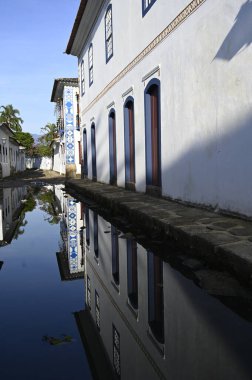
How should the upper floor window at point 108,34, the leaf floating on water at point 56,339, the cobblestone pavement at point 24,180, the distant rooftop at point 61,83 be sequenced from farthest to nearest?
the distant rooftop at point 61,83 → the cobblestone pavement at point 24,180 → the upper floor window at point 108,34 → the leaf floating on water at point 56,339

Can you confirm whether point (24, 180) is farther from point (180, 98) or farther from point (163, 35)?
point (180, 98)

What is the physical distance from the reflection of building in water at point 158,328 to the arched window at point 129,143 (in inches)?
262

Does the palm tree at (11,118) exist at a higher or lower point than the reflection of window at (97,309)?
higher

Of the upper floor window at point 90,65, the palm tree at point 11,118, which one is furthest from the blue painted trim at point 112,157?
the palm tree at point 11,118

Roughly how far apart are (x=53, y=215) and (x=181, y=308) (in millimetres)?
6523

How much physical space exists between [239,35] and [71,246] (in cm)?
394

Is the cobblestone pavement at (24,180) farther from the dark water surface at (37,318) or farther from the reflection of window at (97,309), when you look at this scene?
the reflection of window at (97,309)

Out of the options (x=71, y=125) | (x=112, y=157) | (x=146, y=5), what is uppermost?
(x=146, y=5)

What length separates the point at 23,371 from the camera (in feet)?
7.06

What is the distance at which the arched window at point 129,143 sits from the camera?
10672mm

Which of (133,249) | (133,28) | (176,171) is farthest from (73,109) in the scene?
(133,249)

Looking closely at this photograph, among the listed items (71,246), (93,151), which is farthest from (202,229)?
(93,151)

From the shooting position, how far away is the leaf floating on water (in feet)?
8.20

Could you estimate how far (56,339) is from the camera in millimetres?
2549
